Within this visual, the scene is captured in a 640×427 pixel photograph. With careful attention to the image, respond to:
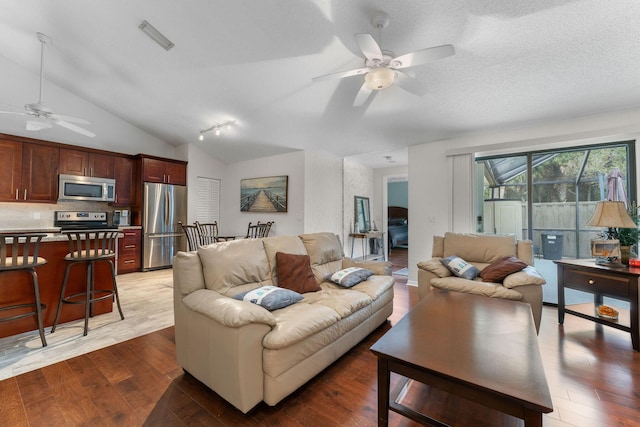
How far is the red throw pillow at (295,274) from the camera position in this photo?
2.39 meters

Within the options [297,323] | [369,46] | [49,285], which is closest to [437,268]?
[297,323]

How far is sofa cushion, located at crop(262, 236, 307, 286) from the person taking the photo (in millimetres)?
2480

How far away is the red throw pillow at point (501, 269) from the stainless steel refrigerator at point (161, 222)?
5.49 metres

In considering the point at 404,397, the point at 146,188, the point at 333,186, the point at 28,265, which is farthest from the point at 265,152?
the point at 404,397

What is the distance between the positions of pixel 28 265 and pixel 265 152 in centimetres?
397

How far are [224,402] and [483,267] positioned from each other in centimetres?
295

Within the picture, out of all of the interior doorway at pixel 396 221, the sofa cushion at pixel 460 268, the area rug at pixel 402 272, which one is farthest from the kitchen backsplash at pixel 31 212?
the interior doorway at pixel 396 221

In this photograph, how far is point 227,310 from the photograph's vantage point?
1495 mm

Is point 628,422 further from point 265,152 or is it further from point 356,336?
point 265,152

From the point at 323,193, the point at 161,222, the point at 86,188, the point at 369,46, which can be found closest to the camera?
the point at 369,46

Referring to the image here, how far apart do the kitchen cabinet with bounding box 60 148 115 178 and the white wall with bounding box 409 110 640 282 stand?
554 cm

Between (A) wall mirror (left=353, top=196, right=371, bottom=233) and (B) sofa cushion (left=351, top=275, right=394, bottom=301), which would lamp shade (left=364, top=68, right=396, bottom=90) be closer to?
(B) sofa cushion (left=351, top=275, right=394, bottom=301)

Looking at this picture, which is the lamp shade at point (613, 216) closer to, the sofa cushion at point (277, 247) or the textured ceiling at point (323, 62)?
the textured ceiling at point (323, 62)

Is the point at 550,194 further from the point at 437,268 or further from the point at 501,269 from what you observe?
the point at 437,268
